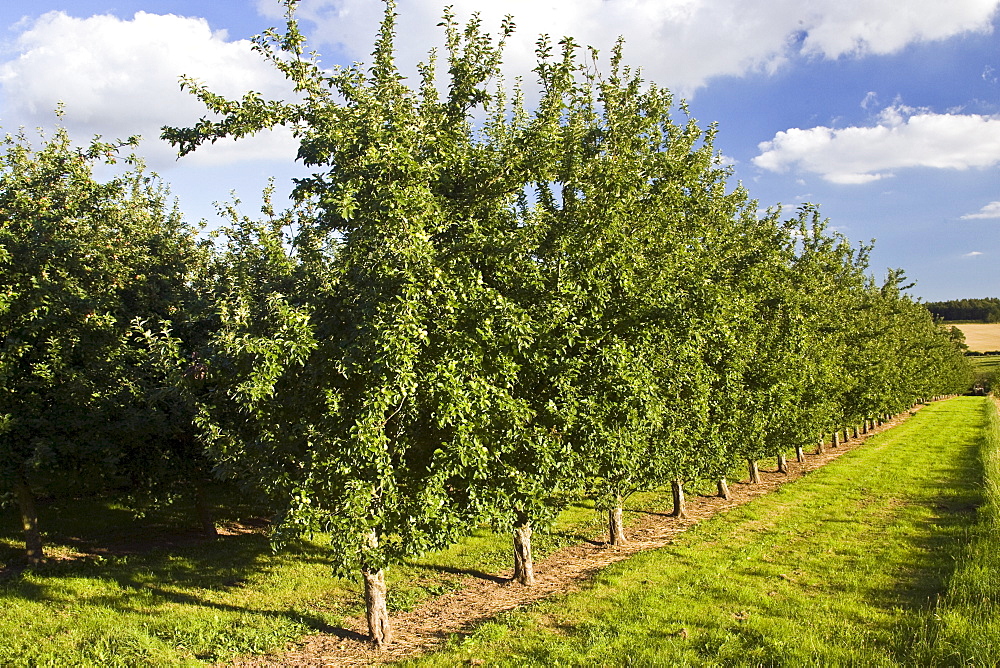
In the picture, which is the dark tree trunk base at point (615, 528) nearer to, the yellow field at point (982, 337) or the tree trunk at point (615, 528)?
the tree trunk at point (615, 528)

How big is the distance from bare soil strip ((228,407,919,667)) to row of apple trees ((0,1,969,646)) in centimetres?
64

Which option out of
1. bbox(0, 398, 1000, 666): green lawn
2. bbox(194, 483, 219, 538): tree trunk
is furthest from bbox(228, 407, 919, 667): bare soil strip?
bbox(194, 483, 219, 538): tree trunk

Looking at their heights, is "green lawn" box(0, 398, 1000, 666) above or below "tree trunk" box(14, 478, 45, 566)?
below

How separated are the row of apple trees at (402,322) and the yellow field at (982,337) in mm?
151304

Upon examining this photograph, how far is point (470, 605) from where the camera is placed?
1352 cm

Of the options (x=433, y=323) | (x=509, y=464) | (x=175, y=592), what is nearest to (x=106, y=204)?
(x=175, y=592)

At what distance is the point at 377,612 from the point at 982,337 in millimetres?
178882

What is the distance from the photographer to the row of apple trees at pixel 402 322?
9906mm

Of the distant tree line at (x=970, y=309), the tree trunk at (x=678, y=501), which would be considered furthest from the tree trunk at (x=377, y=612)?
the distant tree line at (x=970, y=309)

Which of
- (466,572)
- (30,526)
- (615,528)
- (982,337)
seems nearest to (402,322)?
(466,572)

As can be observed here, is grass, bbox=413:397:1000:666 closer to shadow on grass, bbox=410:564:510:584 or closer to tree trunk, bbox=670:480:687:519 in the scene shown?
tree trunk, bbox=670:480:687:519

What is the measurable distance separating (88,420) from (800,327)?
23.3 metres

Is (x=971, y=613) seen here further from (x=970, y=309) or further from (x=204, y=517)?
(x=970, y=309)

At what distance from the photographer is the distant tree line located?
173 metres
